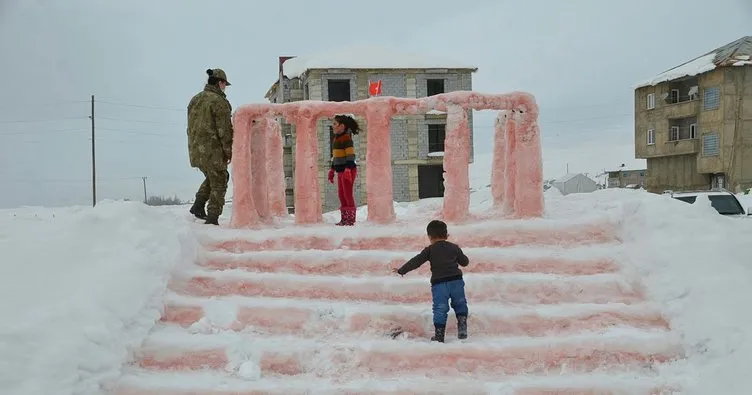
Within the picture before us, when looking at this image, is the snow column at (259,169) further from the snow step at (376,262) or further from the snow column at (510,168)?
the snow column at (510,168)

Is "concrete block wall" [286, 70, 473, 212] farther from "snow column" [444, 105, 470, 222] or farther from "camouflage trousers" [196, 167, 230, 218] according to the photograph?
"snow column" [444, 105, 470, 222]

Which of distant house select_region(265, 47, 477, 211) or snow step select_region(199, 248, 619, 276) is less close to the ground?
distant house select_region(265, 47, 477, 211)

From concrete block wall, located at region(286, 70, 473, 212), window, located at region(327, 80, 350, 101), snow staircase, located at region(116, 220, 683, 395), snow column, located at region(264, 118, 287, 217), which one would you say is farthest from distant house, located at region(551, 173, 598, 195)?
snow staircase, located at region(116, 220, 683, 395)

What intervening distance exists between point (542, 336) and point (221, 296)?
3.46m

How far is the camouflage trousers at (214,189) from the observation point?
Answer: 8.72 m

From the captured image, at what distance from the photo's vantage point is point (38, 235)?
633 cm

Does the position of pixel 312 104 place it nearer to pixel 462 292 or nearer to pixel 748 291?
pixel 462 292

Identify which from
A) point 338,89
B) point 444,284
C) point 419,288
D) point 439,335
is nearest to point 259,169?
point 419,288

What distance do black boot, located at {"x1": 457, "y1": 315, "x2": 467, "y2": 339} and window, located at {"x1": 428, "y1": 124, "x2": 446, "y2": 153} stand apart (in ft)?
89.6

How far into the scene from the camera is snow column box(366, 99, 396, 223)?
28.2ft

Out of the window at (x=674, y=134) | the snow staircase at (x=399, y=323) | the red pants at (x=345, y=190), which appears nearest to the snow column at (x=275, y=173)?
the red pants at (x=345, y=190)

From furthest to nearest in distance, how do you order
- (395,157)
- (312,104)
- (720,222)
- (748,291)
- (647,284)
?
(395,157) → (312,104) → (720,222) → (647,284) → (748,291)

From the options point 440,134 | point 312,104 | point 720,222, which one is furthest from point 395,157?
point 720,222

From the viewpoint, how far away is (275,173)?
10750 millimetres
